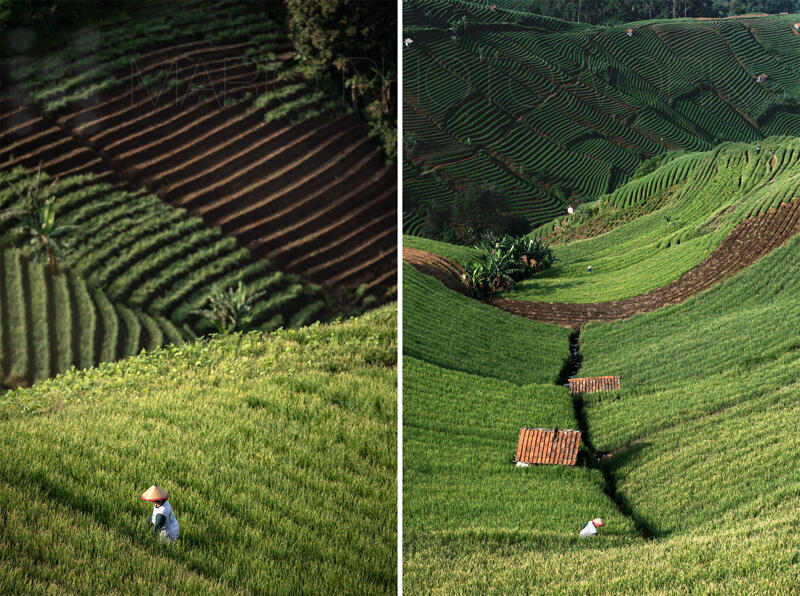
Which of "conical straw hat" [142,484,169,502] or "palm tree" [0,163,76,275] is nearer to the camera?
"conical straw hat" [142,484,169,502]

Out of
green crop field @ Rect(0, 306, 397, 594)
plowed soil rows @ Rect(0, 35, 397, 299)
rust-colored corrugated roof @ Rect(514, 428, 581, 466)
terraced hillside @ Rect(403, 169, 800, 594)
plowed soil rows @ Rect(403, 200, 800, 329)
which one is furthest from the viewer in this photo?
rust-colored corrugated roof @ Rect(514, 428, 581, 466)

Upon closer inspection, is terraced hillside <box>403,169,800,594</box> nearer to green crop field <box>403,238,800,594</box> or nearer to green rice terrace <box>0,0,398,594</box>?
green crop field <box>403,238,800,594</box>

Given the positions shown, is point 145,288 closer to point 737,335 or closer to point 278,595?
point 278,595

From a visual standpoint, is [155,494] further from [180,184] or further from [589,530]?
[589,530]

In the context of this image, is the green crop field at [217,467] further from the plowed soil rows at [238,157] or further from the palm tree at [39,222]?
the palm tree at [39,222]

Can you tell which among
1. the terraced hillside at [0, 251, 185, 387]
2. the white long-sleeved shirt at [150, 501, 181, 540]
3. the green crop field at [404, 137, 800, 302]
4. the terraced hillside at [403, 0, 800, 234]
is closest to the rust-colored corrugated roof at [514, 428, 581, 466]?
the green crop field at [404, 137, 800, 302]

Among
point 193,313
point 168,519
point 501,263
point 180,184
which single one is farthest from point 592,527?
point 180,184
